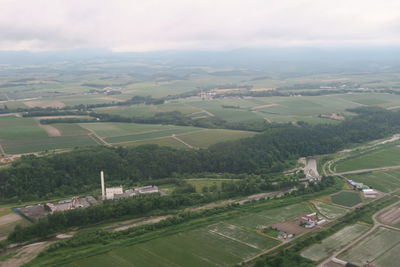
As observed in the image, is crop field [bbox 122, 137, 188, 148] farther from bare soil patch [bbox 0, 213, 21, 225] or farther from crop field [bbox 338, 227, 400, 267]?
crop field [bbox 338, 227, 400, 267]

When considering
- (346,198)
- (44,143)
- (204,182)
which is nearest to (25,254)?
(204,182)

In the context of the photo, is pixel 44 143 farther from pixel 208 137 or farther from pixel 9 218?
pixel 9 218

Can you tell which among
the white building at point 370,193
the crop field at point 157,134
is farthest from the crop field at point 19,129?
the white building at point 370,193

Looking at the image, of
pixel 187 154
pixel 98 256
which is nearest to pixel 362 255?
pixel 98 256

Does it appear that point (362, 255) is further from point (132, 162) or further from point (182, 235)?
point (132, 162)

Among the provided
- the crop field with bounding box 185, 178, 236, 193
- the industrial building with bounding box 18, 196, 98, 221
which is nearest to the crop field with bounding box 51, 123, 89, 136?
the crop field with bounding box 185, 178, 236, 193

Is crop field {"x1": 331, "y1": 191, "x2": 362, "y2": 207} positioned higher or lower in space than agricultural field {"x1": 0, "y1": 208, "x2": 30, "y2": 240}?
lower
